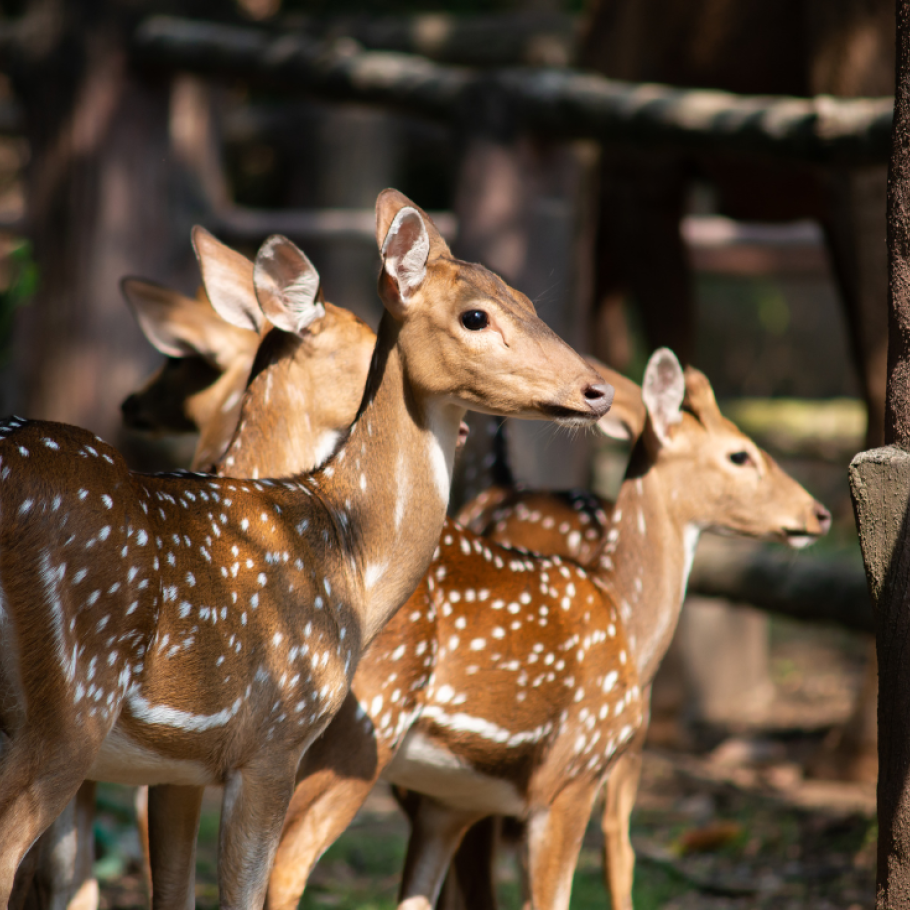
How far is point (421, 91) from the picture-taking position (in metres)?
5.29

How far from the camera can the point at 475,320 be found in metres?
2.64

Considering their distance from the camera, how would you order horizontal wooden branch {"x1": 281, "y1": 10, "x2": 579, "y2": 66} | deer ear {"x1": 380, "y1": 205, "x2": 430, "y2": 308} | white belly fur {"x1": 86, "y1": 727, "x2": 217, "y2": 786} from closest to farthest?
white belly fur {"x1": 86, "y1": 727, "x2": 217, "y2": 786}, deer ear {"x1": 380, "y1": 205, "x2": 430, "y2": 308}, horizontal wooden branch {"x1": 281, "y1": 10, "x2": 579, "y2": 66}

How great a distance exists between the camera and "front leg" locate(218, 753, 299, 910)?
2449 mm

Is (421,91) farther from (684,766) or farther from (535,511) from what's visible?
(684,766)

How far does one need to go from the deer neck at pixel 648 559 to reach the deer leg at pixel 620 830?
1.04 ft

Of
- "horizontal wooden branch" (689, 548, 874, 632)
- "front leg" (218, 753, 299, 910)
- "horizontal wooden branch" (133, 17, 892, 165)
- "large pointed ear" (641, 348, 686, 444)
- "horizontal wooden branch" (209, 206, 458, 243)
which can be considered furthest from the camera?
"horizontal wooden branch" (209, 206, 458, 243)

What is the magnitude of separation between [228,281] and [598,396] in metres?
1.26

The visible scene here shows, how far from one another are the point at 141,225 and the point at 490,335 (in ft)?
12.1

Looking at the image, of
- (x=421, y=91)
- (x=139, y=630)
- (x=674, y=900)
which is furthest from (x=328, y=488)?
(x=421, y=91)

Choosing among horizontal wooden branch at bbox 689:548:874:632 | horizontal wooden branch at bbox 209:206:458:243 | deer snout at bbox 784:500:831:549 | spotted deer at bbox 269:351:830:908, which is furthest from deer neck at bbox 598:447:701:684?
horizontal wooden branch at bbox 209:206:458:243

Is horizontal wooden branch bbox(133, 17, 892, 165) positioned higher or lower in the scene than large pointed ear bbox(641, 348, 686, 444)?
higher

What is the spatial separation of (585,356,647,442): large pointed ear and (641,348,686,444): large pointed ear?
0.46 feet

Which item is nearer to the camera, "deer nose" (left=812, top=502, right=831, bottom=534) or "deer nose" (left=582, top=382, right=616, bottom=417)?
"deer nose" (left=582, top=382, right=616, bottom=417)

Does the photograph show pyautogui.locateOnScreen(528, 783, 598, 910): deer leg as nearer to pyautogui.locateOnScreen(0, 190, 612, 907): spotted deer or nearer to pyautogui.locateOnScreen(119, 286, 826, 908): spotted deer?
pyautogui.locateOnScreen(119, 286, 826, 908): spotted deer
